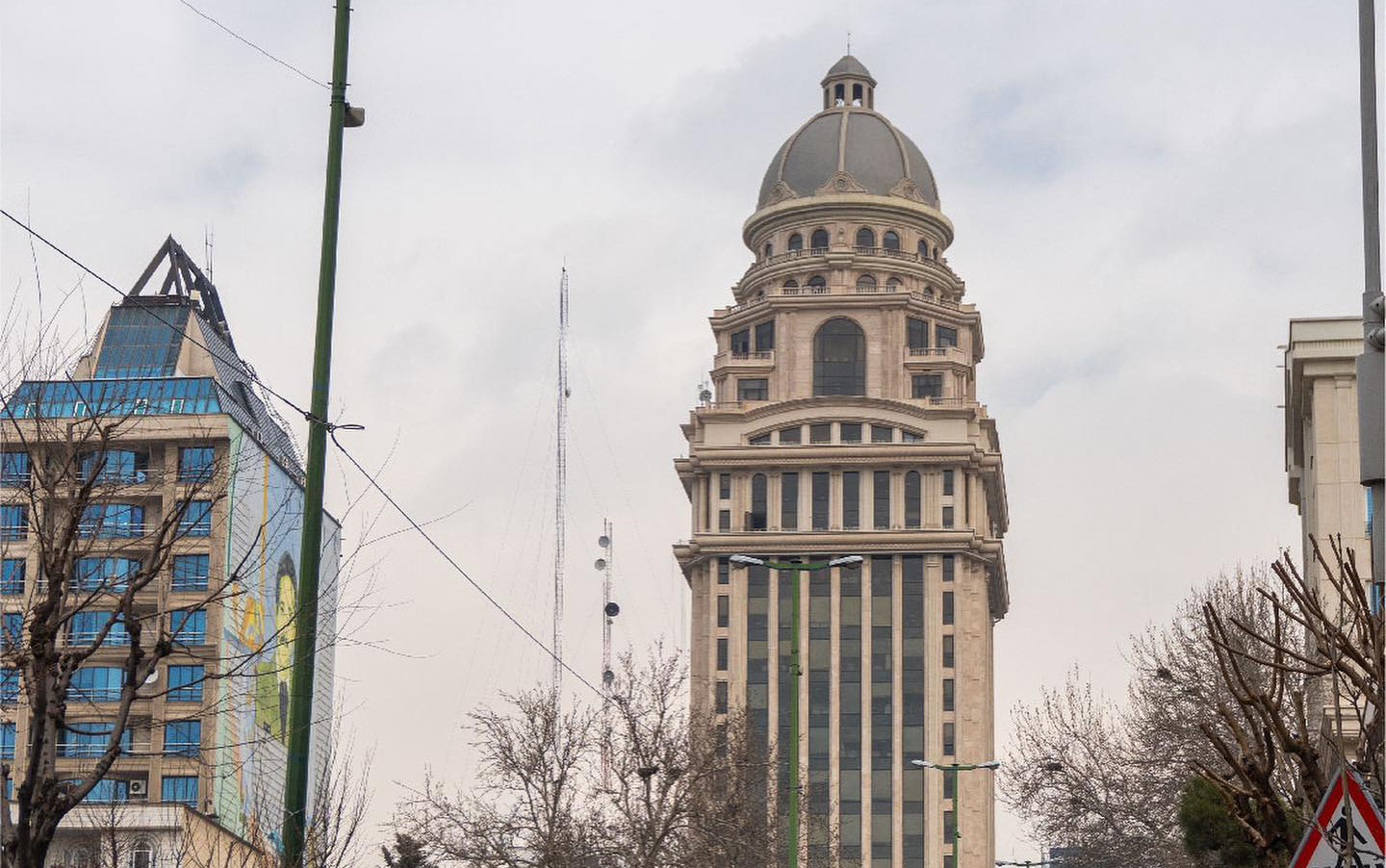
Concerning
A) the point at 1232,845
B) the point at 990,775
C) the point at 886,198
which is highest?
the point at 886,198

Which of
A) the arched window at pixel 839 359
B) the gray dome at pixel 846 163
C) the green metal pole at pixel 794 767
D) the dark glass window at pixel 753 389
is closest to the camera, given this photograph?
the green metal pole at pixel 794 767

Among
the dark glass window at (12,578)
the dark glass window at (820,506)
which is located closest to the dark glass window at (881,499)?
the dark glass window at (820,506)

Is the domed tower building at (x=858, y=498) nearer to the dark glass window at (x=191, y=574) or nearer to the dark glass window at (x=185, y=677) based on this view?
the dark glass window at (x=185, y=677)

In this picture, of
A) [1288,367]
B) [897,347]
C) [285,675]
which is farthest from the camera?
[897,347]

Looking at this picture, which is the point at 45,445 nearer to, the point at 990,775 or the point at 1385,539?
the point at 1385,539

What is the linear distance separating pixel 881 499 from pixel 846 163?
19851mm

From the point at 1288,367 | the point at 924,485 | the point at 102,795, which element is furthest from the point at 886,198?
the point at 1288,367

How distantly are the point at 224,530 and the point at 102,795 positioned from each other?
12.5 m

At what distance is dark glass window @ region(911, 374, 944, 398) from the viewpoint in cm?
13550

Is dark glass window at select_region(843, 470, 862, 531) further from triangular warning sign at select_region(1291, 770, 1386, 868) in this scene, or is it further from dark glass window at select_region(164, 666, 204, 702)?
triangular warning sign at select_region(1291, 770, 1386, 868)

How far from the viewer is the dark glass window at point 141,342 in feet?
377

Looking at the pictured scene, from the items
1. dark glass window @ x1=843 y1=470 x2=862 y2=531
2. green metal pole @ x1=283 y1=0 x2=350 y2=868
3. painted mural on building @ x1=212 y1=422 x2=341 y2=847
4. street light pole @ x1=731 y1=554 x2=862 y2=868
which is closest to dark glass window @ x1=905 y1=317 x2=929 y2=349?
dark glass window @ x1=843 y1=470 x2=862 y2=531

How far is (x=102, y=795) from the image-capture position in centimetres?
10800

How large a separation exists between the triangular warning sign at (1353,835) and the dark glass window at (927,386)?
124 m
